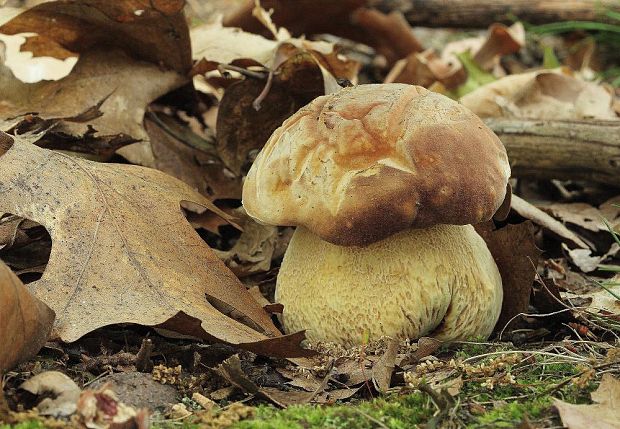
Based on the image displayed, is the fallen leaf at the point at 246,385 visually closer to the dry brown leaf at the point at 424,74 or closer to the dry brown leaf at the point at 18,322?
the dry brown leaf at the point at 18,322

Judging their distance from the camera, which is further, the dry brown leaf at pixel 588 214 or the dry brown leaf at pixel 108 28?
the dry brown leaf at pixel 588 214

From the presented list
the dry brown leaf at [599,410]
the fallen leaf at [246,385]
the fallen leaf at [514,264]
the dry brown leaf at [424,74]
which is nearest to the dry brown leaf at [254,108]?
the fallen leaf at [514,264]

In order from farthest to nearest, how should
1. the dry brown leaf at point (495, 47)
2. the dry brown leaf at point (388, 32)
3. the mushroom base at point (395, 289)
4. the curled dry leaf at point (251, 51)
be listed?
the dry brown leaf at point (388, 32) < the dry brown leaf at point (495, 47) < the curled dry leaf at point (251, 51) < the mushroom base at point (395, 289)

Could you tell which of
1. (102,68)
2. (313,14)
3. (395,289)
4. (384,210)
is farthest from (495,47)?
(384,210)

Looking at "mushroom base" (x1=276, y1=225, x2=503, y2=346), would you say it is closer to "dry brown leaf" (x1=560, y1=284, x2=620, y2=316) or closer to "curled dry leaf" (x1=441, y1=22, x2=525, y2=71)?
"dry brown leaf" (x1=560, y1=284, x2=620, y2=316)

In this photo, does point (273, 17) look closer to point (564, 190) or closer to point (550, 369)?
point (564, 190)

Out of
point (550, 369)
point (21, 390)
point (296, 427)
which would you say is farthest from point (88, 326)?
point (550, 369)

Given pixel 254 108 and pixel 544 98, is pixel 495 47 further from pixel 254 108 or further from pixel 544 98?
pixel 254 108
